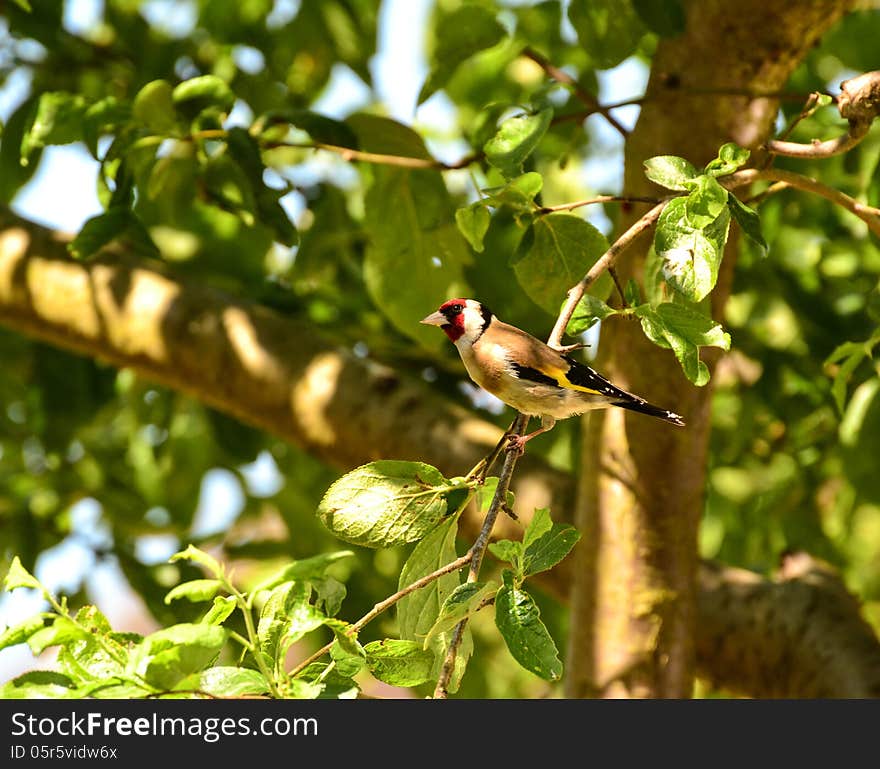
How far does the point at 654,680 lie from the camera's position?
2.09 meters

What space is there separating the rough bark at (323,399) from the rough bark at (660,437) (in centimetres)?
29

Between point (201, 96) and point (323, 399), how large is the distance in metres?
0.75

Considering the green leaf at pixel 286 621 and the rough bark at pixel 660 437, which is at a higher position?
the rough bark at pixel 660 437

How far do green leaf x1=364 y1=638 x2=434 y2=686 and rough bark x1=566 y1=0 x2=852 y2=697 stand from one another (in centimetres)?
93

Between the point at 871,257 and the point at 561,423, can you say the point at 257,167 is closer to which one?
the point at 561,423

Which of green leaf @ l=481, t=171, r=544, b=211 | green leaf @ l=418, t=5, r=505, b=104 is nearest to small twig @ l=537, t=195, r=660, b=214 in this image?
green leaf @ l=481, t=171, r=544, b=211

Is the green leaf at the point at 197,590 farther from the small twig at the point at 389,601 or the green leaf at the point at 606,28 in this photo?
the green leaf at the point at 606,28

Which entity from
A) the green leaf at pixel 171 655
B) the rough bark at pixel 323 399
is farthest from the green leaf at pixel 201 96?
the green leaf at pixel 171 655

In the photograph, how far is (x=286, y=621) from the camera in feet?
3.66

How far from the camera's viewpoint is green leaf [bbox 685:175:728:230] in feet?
4.06

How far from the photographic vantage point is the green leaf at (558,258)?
4.99 ft
